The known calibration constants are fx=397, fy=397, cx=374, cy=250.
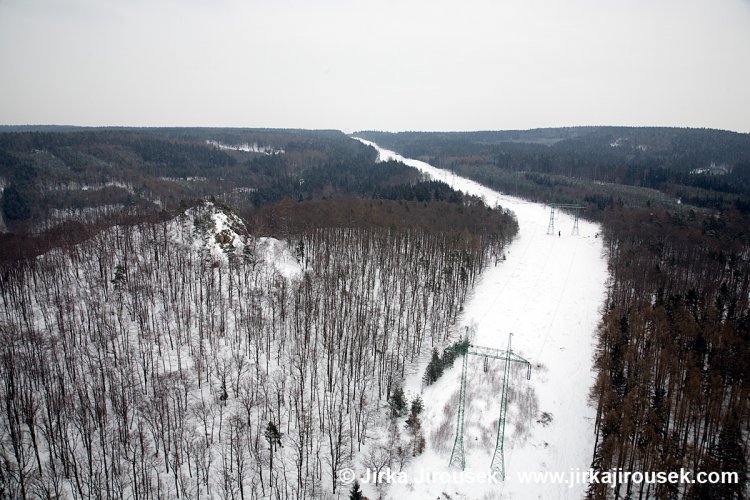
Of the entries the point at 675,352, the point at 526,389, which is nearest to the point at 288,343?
the point at 526,389

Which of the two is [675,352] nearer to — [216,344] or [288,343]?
[288,343]

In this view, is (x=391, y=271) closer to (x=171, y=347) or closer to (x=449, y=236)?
(x=449, y=236)

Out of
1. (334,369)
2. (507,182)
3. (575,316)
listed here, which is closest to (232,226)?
(334,369)

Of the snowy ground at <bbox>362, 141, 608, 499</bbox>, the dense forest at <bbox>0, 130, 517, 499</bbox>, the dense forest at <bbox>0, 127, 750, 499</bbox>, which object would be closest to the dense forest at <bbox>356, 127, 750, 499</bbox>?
the dense forest at <bbox>0, 127, 750, 499</bbox>

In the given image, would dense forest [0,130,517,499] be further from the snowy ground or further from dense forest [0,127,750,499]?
the snowy ground

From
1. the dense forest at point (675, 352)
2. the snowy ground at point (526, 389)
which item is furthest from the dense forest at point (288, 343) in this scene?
the snowy ground at point (526, 389)

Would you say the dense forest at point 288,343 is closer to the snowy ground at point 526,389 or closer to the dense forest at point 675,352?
the dense forest at point 675,352
